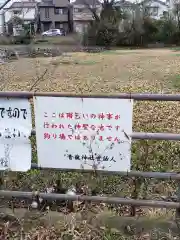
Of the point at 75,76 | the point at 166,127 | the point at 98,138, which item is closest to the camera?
the point at 98,138

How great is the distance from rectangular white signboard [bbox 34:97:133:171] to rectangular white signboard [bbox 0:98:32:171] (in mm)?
77

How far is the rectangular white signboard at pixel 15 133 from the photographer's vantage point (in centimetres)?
222

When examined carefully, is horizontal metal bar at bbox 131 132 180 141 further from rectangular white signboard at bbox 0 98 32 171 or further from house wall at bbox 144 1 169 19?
house wall at bbox 144 1 169 19

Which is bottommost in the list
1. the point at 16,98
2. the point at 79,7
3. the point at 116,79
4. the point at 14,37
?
the point at 116,79

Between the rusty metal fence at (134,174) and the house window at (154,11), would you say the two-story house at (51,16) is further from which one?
the house window at (154,11)

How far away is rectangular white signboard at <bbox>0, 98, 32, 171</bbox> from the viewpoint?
2.22 meters

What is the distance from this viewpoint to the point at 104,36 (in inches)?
1175

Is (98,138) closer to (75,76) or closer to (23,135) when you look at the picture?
(23,135)

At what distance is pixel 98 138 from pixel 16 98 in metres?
0.57

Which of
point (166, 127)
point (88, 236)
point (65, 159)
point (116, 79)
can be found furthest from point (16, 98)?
point (116, 79)

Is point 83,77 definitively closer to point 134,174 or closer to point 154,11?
point 134,174

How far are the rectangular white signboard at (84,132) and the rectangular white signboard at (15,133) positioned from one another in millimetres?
77

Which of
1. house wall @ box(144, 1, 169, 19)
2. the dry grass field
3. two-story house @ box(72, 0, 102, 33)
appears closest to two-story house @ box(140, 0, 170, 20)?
house wall @ box(144, 1, 169, 19)

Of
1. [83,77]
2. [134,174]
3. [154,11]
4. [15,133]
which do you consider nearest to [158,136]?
[134,174]
